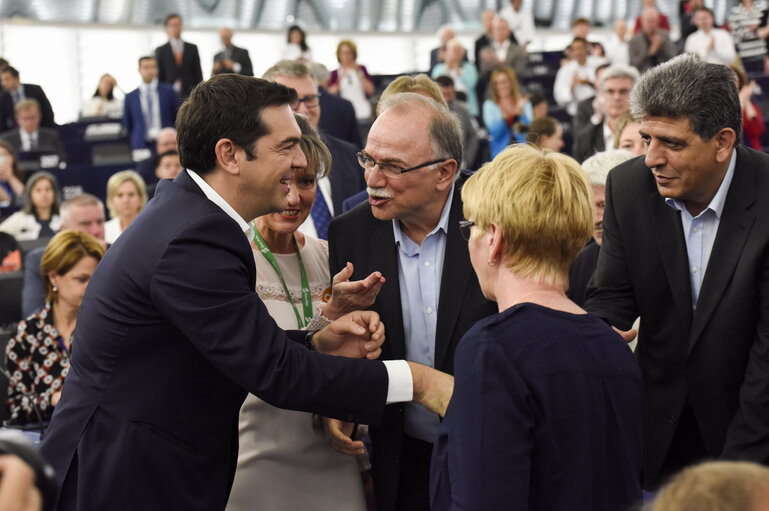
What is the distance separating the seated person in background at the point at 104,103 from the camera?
13055mm

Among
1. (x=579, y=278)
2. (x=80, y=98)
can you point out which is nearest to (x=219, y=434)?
(x=579, y=278)

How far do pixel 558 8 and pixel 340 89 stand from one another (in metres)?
12.1

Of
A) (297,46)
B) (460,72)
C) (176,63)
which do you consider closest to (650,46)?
(460,72)

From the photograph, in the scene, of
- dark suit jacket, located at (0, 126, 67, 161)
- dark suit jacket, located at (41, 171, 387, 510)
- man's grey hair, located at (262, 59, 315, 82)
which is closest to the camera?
dark suit jacket, located at (41, 171, 387, 510)

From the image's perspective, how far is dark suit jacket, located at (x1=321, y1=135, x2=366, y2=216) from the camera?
169 inches

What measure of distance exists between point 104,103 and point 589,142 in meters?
8.60

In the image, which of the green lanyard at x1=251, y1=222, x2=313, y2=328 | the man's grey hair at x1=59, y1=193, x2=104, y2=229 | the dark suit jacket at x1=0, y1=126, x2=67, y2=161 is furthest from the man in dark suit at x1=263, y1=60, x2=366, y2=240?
the dark suit jacket at x1=0, y1=126, x2=67, y2=161

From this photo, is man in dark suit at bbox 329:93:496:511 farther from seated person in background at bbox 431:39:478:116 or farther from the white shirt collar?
seated person in background at bbox 431:39:478:116

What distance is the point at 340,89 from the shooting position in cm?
1211

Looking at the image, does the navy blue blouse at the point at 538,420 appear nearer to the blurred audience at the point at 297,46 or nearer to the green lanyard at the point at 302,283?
the green lanyard at the point at 302,283

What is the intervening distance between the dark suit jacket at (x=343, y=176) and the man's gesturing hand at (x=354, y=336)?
1838 mm

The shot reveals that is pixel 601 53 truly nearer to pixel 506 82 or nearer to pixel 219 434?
pixel 506 82

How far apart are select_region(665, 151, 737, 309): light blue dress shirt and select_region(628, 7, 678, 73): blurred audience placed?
9.56 meters

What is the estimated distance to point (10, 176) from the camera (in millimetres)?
8578
